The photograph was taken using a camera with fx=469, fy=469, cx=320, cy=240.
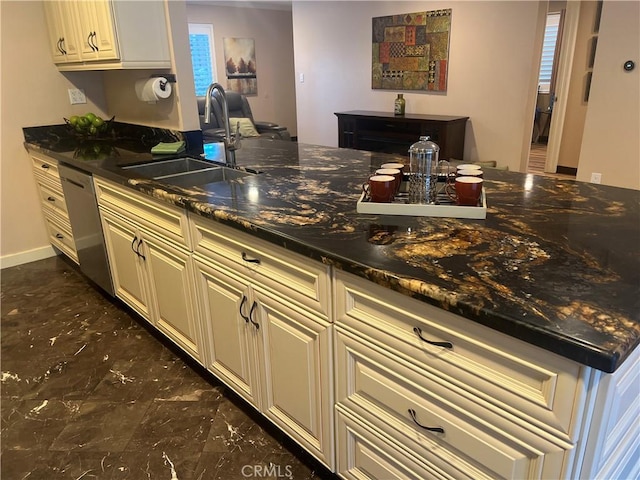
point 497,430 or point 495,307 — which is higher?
point 495,307

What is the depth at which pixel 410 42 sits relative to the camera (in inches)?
209

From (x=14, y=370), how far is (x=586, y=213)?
255cm

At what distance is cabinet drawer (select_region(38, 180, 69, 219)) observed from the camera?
3.04m

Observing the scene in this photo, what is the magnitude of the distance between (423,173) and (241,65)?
7.56 meters

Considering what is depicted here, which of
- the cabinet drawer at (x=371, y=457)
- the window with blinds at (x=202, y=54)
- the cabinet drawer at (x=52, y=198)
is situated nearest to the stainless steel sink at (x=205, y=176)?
the cabinet drawer at (x=52, y=198)

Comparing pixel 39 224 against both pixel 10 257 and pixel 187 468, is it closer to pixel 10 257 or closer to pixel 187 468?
pixel 10 257

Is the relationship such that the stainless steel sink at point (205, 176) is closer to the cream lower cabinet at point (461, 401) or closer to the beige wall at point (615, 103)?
the cream lower cabinet at point (461, 401)

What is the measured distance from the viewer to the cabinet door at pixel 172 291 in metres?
1.95

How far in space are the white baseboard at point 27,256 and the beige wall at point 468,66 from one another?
13.3ft

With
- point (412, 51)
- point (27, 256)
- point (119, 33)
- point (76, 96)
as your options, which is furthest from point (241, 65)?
point (119, 33)

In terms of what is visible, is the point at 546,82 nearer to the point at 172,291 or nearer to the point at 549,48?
the point at 549,48

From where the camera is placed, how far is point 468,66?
16.3ft

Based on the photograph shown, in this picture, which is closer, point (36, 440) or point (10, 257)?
point (36, 440)

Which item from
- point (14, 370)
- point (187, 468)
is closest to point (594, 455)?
point (187, 468)
